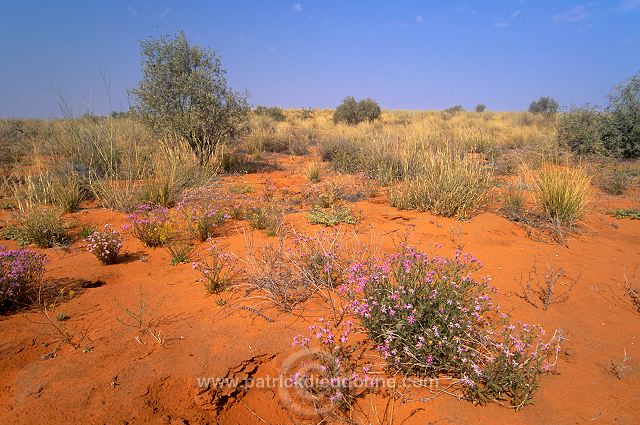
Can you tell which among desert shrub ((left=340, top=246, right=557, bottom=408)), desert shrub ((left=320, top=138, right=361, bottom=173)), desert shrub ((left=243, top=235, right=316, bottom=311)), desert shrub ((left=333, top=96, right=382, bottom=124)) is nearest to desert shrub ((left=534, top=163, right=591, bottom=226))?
desert shrub ((left=340, top=246, right=557, bottom=408))

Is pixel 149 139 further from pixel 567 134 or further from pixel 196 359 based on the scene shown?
pixel 567 134

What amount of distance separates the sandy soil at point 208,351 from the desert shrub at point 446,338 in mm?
135

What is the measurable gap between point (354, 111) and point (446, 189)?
16.0 meters

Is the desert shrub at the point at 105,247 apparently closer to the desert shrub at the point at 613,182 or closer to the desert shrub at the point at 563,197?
the desert shrub at the point at 563,197

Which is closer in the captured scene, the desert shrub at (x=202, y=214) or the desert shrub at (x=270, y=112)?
the desert shrub at (x=202, y=214)

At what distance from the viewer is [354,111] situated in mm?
20312

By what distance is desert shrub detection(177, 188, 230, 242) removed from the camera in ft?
14.4

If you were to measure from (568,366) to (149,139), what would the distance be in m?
8.86

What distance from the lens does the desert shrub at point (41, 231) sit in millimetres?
4160

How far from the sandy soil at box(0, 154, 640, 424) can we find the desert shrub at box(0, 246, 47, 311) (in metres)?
0.17

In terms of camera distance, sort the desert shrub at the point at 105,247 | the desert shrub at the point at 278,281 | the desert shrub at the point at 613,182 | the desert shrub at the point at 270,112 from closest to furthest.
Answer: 1. the desert shrub at the point at 278,281
2. the desert shrub at the point at 105,247
3. the desert shrub at the point at 613,182
4. the desert shrub at the point at 270,112

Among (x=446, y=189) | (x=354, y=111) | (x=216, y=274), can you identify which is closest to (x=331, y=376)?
(x=216, y=274)

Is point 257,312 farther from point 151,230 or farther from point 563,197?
point 563,197

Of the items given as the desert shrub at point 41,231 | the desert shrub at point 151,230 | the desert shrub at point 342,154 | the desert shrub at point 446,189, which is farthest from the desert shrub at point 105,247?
the desert shrub at point 342,154
